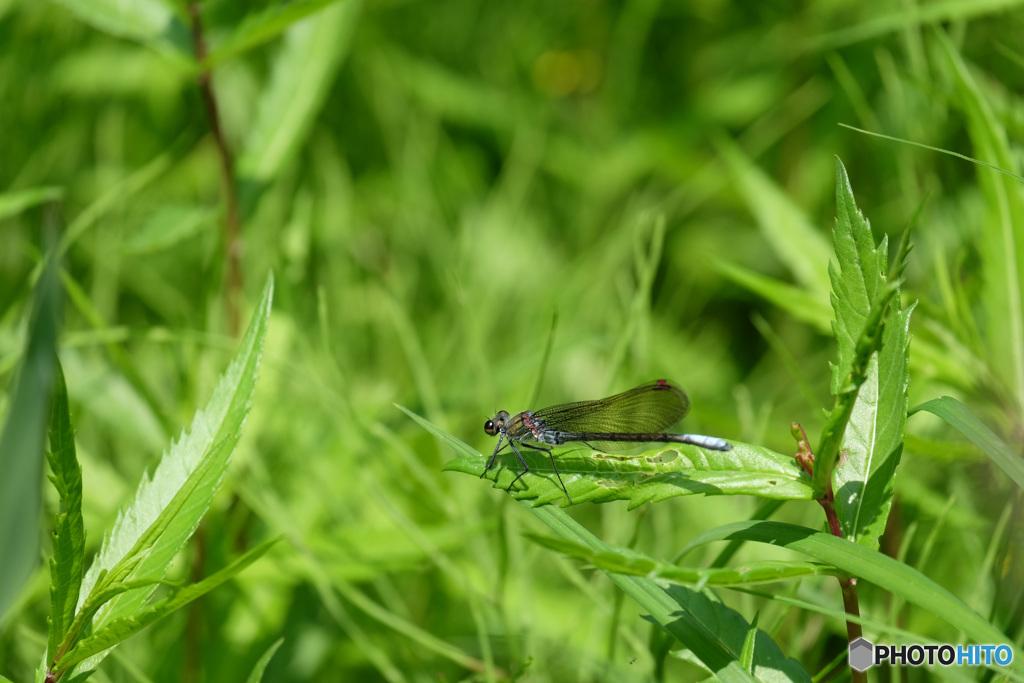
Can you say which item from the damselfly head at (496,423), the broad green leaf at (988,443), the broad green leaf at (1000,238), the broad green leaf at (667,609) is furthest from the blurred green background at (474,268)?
the broad green leaf at (988,443)

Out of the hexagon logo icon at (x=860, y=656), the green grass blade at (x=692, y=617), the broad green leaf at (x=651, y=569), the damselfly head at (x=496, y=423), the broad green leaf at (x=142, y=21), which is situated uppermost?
the broad green leaf at (x=142, y=21)

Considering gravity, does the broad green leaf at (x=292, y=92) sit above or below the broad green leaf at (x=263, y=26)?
below

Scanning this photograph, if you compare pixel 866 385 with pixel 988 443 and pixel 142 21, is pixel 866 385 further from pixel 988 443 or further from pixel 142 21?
pixel 142 21

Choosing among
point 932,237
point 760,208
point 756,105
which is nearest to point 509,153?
point 756,105

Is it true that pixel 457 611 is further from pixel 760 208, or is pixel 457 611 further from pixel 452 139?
pixel 452 139

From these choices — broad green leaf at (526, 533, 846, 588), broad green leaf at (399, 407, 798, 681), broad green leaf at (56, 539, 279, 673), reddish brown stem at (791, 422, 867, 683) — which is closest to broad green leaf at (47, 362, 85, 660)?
broad green leaf at (56, 539, 279, 673)

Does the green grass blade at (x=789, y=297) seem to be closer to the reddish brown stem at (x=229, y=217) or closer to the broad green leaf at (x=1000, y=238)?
the broad green leaf at (x=1000, y=238)

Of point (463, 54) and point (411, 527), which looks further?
point (463, 54)
